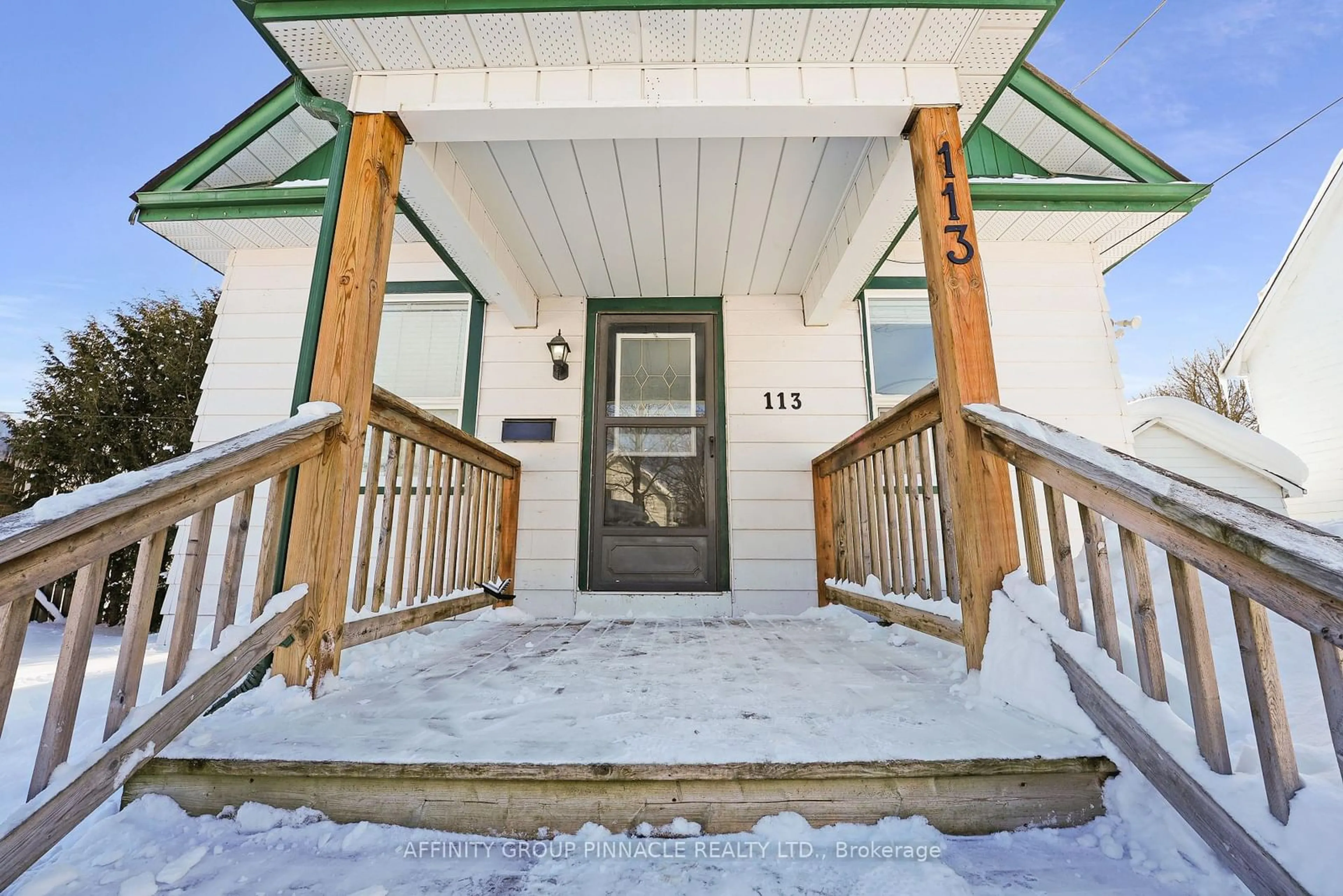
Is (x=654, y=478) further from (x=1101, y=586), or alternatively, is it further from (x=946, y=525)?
(x=1101, y=586)

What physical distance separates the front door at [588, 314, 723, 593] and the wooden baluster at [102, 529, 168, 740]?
265 centimetres

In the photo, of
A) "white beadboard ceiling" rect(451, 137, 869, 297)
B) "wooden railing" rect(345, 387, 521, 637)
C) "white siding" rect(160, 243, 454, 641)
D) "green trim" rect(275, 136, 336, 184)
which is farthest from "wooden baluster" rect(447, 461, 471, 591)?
"green trim" rect(275, 136, 336, 184)

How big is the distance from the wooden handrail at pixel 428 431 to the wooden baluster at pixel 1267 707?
2.26m

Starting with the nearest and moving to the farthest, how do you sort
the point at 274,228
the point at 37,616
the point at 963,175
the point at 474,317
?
the point at 963,175, the point at 274,228, the point at 474,317, the point at 37,616

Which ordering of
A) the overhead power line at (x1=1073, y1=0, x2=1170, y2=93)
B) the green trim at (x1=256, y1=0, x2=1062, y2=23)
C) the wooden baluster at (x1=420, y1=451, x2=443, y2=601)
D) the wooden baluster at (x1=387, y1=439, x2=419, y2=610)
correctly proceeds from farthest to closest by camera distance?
the overhead power line at (x1=1073, y1=0, x2=1170, y2=93) → the wooden baluster at (x1=420, y1=451, x2=443, y2=601) → the wooden baluster at (x1=387, y1=439, x2=419, y2=610) → the green trim at (x1=256, y1=0, x2=1062, y2=23)

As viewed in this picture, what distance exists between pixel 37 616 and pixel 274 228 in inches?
173

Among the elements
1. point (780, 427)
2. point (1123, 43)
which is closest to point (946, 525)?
point (780, 427)

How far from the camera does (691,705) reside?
4.76 feet

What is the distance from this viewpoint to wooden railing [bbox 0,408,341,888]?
0.89 metres

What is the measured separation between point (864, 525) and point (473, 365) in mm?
2755

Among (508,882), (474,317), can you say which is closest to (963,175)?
(508,882)

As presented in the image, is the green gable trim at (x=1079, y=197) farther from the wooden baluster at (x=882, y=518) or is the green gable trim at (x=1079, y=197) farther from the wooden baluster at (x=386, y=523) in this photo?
the wooden baluster at (x=386, y=523)

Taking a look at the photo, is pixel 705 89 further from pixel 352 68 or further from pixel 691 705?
pixel 691 705

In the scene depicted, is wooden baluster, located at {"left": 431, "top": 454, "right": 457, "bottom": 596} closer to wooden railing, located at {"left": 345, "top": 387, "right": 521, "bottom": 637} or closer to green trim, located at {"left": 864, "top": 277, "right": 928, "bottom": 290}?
wooden railing, located at {"left": 345, "top": 387, "right": 521, "bottom": 637}
